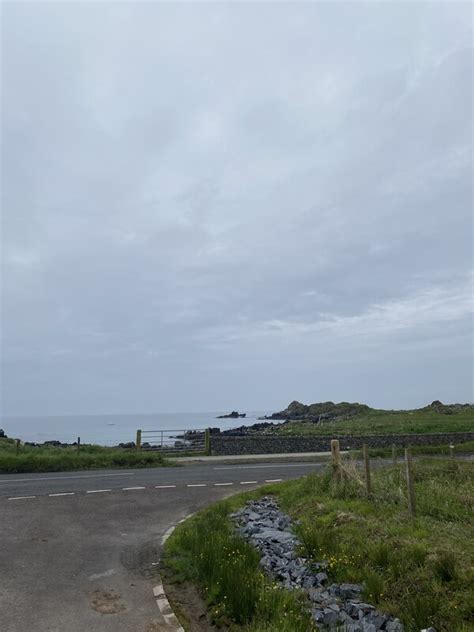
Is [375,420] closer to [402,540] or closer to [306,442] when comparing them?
[306,442]

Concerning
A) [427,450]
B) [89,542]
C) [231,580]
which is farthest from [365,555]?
[427,450]

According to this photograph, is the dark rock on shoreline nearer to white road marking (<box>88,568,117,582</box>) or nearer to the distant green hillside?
the distant green hillside

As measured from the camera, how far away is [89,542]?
32.8 feet

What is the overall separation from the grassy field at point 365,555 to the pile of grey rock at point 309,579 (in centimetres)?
16

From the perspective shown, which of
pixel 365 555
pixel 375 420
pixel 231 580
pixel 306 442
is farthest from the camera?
pixel 375 420

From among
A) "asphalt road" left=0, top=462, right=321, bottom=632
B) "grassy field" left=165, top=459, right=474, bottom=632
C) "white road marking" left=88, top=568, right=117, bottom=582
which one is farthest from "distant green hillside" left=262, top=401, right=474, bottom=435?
"white road marking" left=88, top=568, right=117, bottom=582

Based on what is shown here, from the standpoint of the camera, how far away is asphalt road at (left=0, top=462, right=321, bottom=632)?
6.37m

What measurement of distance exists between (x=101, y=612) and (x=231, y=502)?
7.05 metres

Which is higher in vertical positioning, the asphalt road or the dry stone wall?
the dry stone wall

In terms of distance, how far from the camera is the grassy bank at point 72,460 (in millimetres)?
21797

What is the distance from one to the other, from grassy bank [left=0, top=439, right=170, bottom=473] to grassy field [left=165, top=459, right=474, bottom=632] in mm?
12643

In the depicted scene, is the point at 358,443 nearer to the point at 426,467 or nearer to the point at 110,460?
the point at 110,460

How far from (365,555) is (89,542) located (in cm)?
534

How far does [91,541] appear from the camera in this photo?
10.1 m
